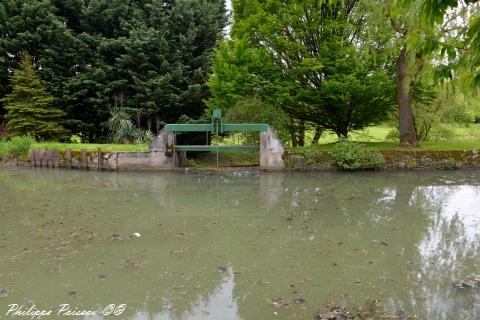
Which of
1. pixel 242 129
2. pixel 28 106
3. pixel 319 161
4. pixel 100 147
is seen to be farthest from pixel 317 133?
pixel 28 106

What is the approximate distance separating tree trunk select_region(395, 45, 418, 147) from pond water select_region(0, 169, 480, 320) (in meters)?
3.69

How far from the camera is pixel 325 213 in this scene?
21.7ft

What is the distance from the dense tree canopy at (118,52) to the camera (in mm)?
14984

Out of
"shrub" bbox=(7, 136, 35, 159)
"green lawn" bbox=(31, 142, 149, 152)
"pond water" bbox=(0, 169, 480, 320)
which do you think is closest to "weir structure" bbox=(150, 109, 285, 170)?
"green lawn" bbox=(31, 142, 149, 152)

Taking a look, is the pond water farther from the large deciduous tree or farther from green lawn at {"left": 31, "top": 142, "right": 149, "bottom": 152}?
the large deciduous tree

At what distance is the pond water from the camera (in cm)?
350

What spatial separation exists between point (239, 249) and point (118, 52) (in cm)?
1326

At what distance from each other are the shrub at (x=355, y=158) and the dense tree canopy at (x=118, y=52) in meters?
6.16

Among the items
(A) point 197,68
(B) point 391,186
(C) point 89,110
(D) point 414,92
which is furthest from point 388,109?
(C) point 89,110

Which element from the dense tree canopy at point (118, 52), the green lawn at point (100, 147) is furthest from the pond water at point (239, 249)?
the dense tree canopy at point (118, 52)

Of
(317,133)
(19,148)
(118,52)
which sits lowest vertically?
(19,148)

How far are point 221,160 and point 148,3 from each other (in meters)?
7.53

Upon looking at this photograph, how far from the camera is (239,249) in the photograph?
4.81 m

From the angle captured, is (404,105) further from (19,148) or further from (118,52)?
(19,148)
